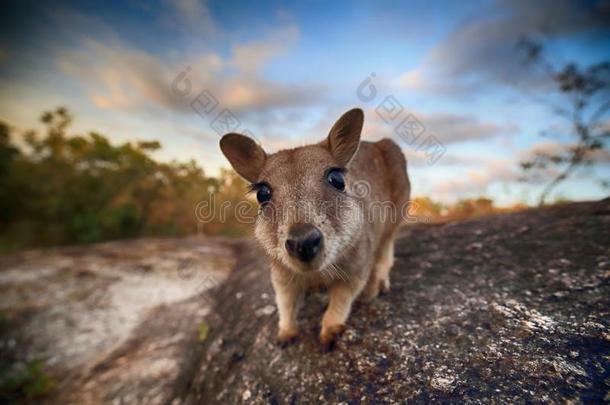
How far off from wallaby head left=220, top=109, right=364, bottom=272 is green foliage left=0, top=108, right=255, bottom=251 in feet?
51.6

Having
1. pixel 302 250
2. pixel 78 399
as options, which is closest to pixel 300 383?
pixel 302 250

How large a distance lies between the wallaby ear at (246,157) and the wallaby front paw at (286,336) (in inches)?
78.6

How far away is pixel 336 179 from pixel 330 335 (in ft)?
6.00

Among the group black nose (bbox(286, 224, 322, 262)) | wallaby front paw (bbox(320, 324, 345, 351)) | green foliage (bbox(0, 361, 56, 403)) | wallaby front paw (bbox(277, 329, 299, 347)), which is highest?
black nose (bbox(286, 224, 322, 262))

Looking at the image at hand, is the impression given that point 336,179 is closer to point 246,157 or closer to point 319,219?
point 319,219

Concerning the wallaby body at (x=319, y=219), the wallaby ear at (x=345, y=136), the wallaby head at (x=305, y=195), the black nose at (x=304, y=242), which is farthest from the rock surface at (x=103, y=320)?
the wallaby ear at (x=345, y=136)

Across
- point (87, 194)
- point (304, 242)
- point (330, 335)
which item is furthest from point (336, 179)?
point (87, 194)

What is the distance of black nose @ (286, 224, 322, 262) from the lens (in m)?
2.50

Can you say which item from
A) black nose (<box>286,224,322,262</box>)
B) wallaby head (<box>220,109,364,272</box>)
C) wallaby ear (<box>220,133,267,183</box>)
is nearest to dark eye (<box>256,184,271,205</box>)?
wallaby head (<box>220,109,364,272</box>)

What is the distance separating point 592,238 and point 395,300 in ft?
9.88

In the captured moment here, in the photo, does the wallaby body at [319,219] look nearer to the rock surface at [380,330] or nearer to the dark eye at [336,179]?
the dark eye at [336,179]

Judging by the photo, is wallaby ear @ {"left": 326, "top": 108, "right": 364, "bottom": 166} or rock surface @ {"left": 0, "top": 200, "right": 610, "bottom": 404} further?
wallaby ear @ {"left": 326, "top": 108, "right": 364, "bottom": 166}

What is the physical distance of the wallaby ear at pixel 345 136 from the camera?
144 inches
